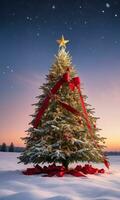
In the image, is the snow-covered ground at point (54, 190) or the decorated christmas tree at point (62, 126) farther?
the decorated christmas tree at point (62, 126)

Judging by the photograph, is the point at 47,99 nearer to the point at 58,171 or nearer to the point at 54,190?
the point at 58,171

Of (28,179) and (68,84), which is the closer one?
(28,179)

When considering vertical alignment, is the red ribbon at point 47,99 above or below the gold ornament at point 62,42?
below

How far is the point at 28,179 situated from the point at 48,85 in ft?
18.3

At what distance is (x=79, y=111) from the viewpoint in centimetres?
1723

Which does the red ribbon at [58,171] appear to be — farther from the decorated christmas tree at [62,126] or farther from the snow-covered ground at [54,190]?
the snow-covered ground at [54,190]

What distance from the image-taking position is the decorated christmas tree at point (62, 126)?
1614 centimetres

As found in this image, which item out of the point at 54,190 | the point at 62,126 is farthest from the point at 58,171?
the point at 54,190

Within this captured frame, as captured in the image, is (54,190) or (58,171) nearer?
(54,190)

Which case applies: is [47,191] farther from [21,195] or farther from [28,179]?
[28,179]

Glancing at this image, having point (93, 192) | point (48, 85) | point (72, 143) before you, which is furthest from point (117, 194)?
point (48, 85)

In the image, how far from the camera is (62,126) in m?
16.3

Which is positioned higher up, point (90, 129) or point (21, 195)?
point (90, 129)

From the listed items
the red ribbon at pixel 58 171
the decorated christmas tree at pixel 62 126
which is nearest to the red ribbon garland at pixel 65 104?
the decorated christmas tree at pixel 62 126
